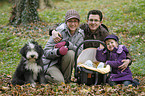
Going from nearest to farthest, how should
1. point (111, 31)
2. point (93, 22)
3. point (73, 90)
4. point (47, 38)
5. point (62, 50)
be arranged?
1. point (73, 90)
2. point (62, 50)
3. point (93, 22)
4. point (47, 38)
5. point (111, 31)

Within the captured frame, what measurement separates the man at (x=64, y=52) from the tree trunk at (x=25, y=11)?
6.37 m

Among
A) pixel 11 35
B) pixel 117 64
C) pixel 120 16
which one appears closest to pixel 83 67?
pixel 117 64

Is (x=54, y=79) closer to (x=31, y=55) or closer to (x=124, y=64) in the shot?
(x=31, y=55)

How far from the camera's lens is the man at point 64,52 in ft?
15.3

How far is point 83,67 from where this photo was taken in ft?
14.2

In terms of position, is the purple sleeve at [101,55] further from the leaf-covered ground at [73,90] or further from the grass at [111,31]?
the grass at [111,31]

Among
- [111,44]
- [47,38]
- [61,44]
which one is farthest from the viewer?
[47,38]

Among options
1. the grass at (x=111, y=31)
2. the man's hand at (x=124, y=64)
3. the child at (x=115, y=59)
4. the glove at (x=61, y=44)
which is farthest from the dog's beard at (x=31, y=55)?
the grass at (x=111, y=31)

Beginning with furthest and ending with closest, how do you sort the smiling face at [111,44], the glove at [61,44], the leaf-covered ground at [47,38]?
the smiling face at [111,44] < the glove at [61,44] < the leaf-covered ground at [47,38]

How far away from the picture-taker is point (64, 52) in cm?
449

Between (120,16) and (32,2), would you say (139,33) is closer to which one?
(120,16)

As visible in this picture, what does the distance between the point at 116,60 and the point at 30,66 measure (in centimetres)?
212

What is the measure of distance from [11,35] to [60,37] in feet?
19.0

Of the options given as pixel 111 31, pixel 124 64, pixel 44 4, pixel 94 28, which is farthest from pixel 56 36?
pixel 44 4
